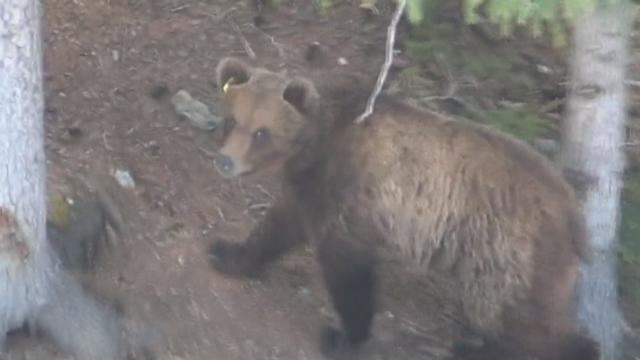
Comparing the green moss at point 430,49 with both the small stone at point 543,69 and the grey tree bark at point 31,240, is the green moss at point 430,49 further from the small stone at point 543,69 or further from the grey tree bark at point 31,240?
the grey tree bark at point 31,240

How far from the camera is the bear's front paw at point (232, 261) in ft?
23.3

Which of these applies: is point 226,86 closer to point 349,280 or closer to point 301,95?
point 301,95

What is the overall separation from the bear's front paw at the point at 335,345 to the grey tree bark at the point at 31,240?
83cm

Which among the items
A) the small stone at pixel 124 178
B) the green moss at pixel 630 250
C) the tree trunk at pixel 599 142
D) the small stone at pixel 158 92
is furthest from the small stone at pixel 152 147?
the green moss at pixel 630 250

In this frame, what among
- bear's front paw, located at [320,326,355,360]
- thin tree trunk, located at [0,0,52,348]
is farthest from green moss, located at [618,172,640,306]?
thin tree trunk, located at [0,0,52,348]

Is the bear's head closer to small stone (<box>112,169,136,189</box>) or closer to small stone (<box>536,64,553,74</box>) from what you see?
small stone (<box>112,169,136,189</box>)

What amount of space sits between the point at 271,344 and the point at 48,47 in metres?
2.89

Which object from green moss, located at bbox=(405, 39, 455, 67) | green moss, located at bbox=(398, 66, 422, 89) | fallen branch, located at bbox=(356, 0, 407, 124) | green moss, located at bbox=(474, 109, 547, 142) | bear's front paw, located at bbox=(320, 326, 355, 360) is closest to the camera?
fallen branch, located at bbox=(356, 0, 407, 124)

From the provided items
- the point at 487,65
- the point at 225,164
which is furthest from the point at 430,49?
the point at 225,164

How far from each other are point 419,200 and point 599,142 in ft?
2.86

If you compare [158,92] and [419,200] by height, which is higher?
[419,200]

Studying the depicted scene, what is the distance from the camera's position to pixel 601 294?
259 inches

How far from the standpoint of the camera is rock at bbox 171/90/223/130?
26.8 feet

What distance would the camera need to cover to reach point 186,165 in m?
7.85
